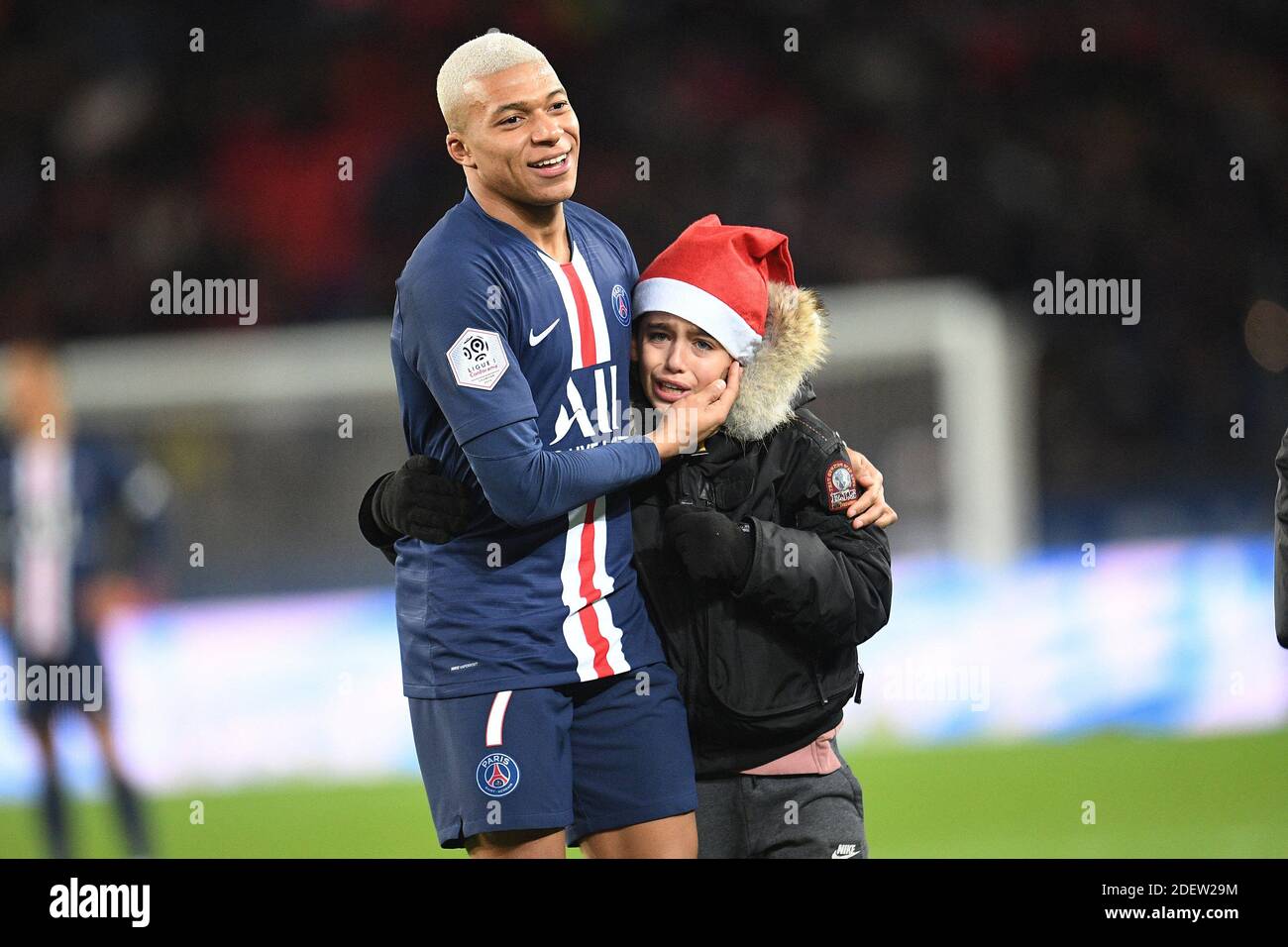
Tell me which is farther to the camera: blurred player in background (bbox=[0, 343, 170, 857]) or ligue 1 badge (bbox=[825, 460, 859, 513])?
blurred player in background (bbox=[0, 343, 170, 857])

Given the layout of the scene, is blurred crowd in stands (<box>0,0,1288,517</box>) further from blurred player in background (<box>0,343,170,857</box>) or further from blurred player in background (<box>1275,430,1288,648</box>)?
blurred player in background (<box>1275,430,1288,648</box>)

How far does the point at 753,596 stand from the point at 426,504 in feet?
1.90

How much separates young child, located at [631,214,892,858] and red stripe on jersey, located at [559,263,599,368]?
172 millimetres

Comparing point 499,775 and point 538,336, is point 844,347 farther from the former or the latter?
point 499,775

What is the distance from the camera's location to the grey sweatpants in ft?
8.82

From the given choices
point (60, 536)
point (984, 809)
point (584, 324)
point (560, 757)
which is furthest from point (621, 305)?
point (60, 536)

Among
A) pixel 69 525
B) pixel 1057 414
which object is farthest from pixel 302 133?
pixel 1057 414

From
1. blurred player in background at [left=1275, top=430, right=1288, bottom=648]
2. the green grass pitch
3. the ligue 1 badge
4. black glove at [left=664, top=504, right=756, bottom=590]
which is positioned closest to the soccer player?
black glove at [left=664, top=504, right=756, bottom=590]

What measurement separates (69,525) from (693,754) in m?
3.68

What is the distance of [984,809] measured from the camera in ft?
18.0

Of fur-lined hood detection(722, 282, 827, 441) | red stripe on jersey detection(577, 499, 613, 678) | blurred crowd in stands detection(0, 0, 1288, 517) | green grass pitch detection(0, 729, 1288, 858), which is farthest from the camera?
blurred crowd in stands detection(0, 0, 1288, 517)

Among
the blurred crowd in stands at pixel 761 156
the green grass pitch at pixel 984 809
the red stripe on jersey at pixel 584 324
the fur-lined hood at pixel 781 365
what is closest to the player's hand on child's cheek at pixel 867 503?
the fur-lined hood at pixel 781 365

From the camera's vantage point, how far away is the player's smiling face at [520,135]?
8.34 feet
